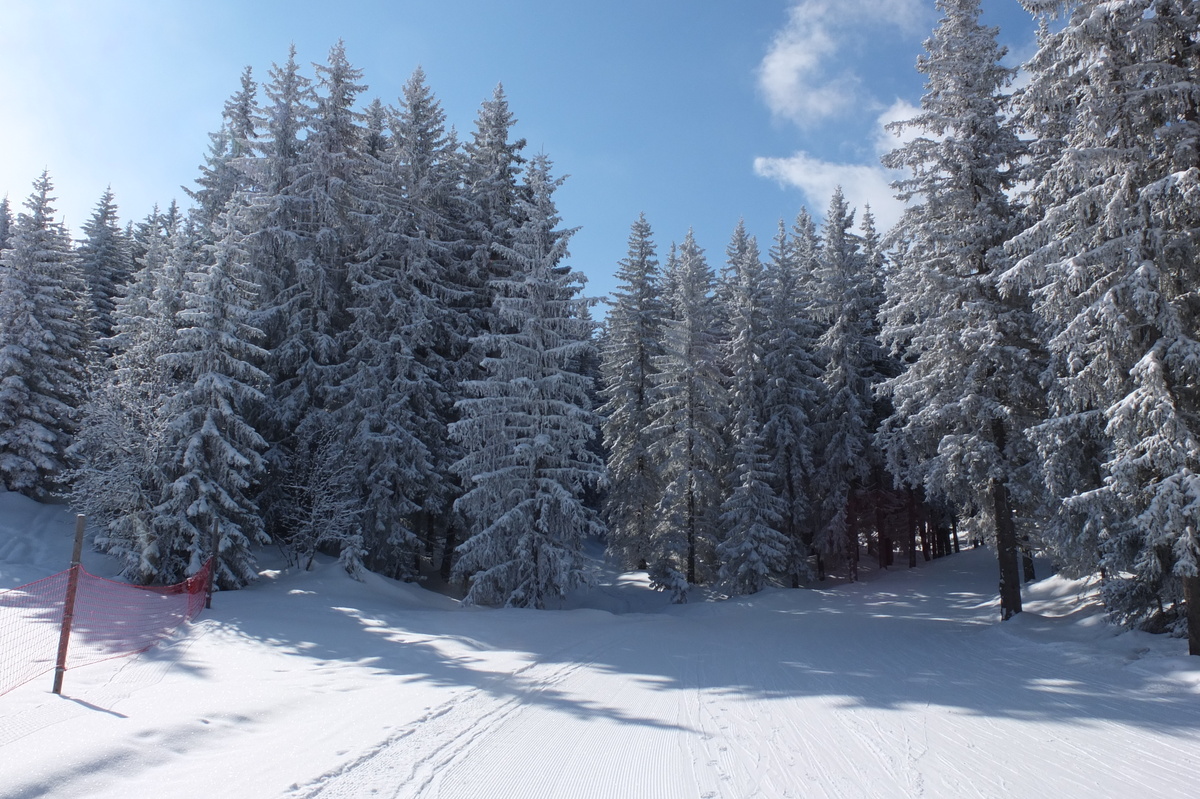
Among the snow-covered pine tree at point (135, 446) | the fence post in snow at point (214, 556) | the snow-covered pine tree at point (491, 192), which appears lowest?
the fence post in snow at point (214, 556)

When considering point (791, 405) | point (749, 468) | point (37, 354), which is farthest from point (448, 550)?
point (37, 354)

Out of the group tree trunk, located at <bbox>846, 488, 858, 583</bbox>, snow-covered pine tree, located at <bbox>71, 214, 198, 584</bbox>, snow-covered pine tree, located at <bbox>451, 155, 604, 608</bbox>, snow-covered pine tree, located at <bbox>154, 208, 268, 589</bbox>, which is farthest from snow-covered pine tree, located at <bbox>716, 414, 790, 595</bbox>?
snow-covered pine tree, located at <bbox>71, 214, 198, 584</bbox>

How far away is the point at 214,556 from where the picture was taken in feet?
46.8

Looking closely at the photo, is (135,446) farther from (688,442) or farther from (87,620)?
(688,442)

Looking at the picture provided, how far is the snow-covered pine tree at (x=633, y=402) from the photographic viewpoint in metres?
25.4

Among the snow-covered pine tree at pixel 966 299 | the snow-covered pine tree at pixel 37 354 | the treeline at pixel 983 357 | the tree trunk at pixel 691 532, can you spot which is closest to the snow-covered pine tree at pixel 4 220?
the snow-covered pine tree at pixel 37 354

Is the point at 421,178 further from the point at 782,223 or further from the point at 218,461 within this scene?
the point at 782,223

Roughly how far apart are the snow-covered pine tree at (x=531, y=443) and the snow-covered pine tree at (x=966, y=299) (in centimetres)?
940

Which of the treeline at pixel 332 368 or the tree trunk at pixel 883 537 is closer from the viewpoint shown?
the treeline at pixel 332 368

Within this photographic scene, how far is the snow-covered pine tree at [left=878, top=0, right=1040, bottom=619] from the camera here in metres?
14.2

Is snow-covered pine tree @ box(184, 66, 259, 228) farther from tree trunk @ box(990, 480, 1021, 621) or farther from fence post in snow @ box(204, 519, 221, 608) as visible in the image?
tree trunk @ box(990, 480, 1021, 621)

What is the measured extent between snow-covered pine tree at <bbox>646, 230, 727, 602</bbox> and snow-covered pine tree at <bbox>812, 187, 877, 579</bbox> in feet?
14.8

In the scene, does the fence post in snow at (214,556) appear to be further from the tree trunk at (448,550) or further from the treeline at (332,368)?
the tree trunk at (448,550)

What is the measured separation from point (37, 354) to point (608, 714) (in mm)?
25537
